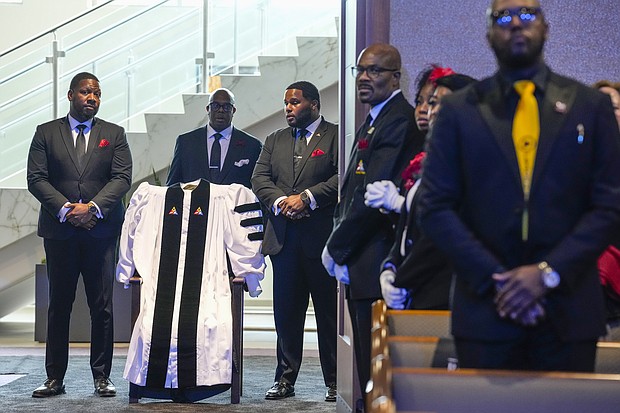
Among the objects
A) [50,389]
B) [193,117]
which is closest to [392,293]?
[50,389]

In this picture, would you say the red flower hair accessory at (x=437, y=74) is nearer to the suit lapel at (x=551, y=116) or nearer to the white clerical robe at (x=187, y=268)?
the suit lapel at (x=551, y=116)

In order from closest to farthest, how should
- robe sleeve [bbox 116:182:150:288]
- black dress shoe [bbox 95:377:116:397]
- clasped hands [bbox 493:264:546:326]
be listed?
clasped hands [bbox 493:264:546:326]
robe sleeve [bbox 116:182:150:288]
black dress shoe [bbox 95:377:116:397]

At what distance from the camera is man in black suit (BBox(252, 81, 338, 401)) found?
18.9 feet

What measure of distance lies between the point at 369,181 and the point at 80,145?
2.44 m

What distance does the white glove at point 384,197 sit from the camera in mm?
3809

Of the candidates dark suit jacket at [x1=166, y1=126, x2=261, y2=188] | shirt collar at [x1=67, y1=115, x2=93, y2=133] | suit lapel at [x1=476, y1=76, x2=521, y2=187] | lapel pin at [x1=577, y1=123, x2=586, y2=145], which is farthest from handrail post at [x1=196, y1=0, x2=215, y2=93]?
lapel pin at [x1=577, y1=123, x2=586, y2=145]

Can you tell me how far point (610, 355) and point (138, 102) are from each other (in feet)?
22.1

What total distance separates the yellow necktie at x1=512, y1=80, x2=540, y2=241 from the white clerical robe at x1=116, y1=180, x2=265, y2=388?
10.6ft

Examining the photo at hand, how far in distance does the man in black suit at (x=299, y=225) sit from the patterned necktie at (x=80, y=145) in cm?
91

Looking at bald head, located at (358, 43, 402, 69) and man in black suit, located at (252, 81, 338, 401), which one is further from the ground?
bald head, located at (358, 43, 402, 69)

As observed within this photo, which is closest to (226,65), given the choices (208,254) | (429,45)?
(208,254)

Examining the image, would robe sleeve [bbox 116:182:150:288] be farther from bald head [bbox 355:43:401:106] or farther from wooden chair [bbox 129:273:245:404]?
bald head [bbox 355:43:401:106]

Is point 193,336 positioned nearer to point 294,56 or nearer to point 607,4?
point 607,4

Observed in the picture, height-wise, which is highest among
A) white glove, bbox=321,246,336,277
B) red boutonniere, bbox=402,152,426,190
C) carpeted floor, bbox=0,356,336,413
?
red boutonniere, bbox=402,152,426,190
